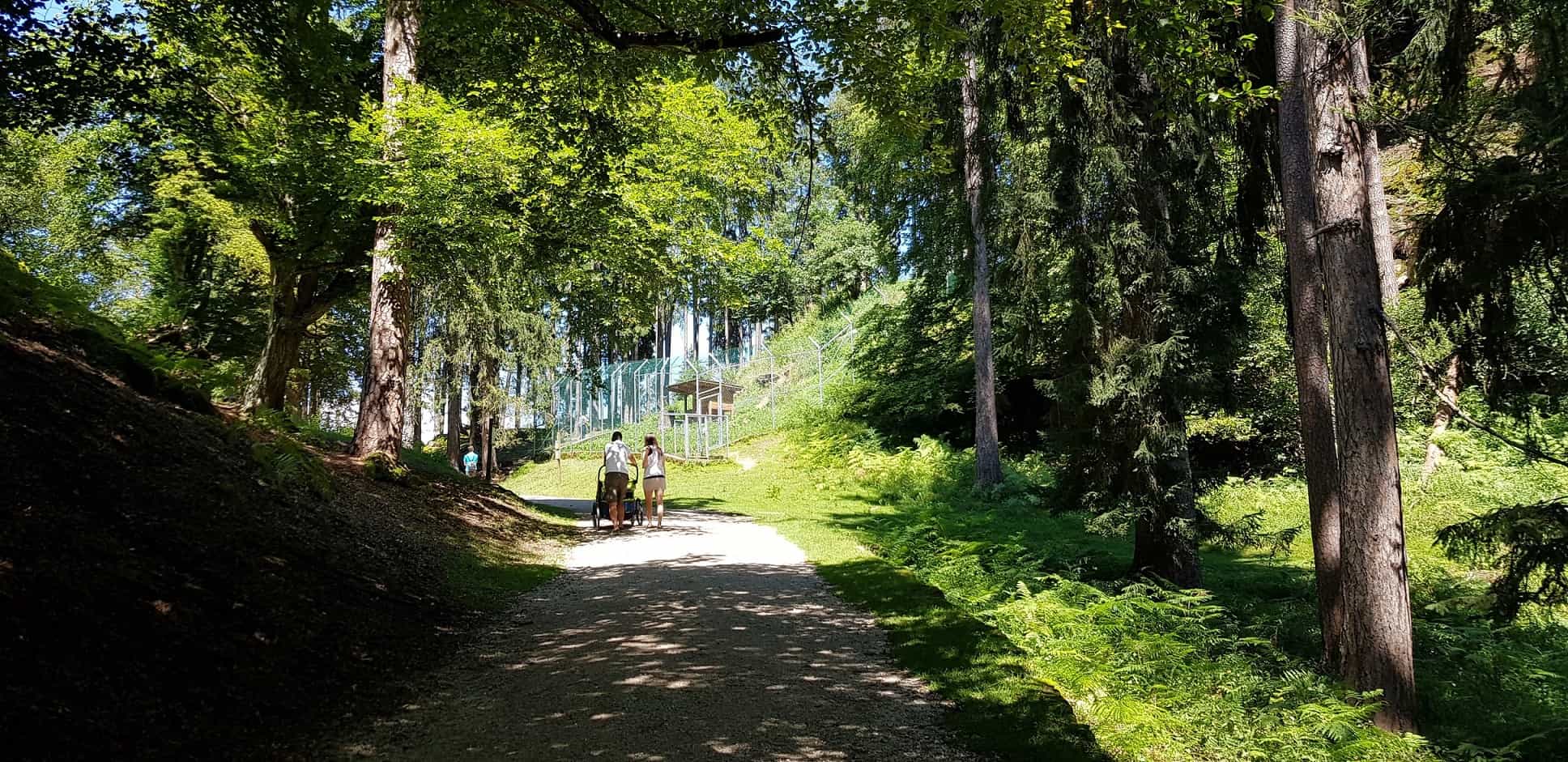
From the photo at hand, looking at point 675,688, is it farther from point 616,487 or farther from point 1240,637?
point 616,487

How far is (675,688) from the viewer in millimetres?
4914

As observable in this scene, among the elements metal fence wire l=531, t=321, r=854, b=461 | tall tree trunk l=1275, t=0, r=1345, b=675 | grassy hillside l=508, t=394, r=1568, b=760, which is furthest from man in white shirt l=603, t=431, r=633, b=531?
metal fence wire l=531, t=321, r=854, b=461

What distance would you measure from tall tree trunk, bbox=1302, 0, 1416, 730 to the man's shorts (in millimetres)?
10328

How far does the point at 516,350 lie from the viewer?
23422 mm

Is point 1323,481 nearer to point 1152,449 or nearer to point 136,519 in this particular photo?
point 1152,449

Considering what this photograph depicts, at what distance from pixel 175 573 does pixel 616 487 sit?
910 centimetres

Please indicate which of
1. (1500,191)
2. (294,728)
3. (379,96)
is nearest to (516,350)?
(379,96)

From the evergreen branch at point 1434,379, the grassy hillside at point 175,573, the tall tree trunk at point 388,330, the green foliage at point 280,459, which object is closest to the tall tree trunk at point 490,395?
the tall tree trunk at point 388,330

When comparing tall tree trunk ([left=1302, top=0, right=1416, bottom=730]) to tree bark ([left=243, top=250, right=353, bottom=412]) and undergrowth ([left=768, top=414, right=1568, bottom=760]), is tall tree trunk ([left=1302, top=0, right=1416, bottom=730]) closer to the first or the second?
undergrowth ([left=768, top=414, right=1568, bottom=760])

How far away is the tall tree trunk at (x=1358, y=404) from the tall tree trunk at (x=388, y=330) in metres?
10.8

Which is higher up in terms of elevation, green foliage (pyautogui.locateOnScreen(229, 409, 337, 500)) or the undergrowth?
green foliage (pyautogui.locateOnScreen(229, 409, 337, 500))

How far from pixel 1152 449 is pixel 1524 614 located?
3.95 metres

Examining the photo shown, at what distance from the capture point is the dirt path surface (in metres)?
3.99

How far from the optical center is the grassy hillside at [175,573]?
3.40 metres
